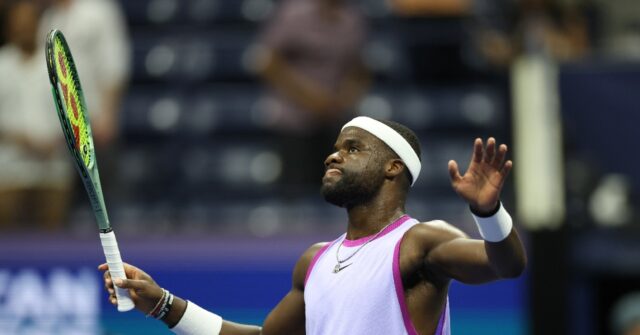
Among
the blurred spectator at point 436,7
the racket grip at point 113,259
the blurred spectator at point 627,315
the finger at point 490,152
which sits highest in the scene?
the blurred spectator at point 436,7

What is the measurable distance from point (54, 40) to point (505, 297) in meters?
4.82

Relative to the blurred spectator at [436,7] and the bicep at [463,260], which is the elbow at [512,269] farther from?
the blurred spectator at [436,7]

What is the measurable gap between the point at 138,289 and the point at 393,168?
1.20 meters

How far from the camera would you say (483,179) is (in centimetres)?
488

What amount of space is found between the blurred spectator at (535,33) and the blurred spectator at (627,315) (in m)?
2.67

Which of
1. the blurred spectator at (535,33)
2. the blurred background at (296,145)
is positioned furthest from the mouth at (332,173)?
the blurred spectator at (535,33)

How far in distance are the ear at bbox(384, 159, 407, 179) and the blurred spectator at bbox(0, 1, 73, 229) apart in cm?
529

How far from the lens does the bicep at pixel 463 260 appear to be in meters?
4.95

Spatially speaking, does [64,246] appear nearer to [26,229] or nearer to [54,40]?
[26,229]

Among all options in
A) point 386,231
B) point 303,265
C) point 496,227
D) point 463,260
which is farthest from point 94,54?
point 496,227

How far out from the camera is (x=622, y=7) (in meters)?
13.6

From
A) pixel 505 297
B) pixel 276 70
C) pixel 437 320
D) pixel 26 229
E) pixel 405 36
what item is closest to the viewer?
pixel 437 320

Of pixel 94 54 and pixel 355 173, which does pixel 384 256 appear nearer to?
pixel 355 173

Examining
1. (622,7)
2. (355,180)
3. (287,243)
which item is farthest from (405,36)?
(355,180)
